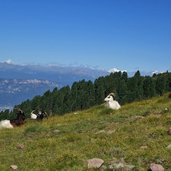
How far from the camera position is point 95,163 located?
16.5 m

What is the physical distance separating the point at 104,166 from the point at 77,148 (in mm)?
3750

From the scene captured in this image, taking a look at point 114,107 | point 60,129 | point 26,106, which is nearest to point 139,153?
point 60,129

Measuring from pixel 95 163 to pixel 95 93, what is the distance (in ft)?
391

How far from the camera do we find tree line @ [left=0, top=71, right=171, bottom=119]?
129 m

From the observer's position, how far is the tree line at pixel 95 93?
424 ft

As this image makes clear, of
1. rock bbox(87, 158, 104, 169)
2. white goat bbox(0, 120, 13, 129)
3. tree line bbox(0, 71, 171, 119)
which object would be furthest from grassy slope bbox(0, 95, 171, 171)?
tree line bbox(0, 71, 171, 119)

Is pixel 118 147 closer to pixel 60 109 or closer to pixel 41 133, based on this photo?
pixel 41 133

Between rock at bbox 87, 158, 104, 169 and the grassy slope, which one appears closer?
rock at bbox 87, 158, 104, 169

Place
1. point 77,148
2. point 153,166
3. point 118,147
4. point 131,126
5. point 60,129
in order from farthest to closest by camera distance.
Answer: point 60,129 → point 131,126 → point 77,148 → point 118,147 → point 153,166

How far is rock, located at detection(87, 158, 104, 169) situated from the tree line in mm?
108579

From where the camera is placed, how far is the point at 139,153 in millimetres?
16609

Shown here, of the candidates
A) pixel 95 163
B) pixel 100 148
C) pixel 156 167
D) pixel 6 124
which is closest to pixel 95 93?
pixel 6 124

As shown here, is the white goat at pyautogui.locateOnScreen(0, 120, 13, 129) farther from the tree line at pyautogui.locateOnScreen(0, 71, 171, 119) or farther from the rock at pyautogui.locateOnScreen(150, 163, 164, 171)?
the tree line at pyautogui.locateOnScreen(0, 71, 171, 119)

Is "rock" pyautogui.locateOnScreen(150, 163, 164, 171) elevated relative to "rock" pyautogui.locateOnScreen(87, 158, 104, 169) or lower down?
elevated
